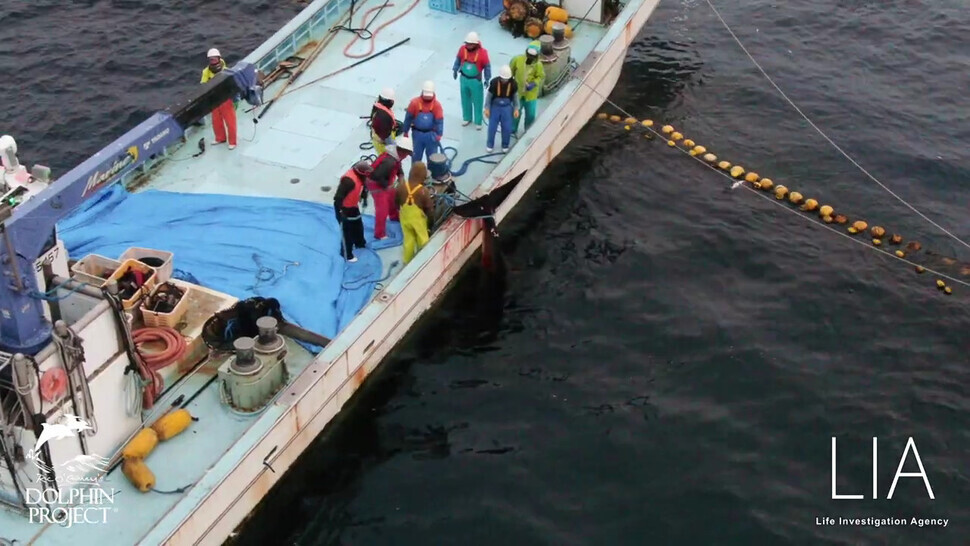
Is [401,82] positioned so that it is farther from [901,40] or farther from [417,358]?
Answer: [901,40]

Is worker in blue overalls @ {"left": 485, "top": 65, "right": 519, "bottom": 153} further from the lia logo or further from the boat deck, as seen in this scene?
the lia logo

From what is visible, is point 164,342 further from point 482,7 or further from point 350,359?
point 482,7

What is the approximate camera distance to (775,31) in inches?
878

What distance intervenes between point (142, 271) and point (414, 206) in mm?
3348

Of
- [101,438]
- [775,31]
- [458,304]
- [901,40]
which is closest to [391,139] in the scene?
[458,304]

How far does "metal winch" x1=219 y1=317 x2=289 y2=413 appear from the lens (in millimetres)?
11422

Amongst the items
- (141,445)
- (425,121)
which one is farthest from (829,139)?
(141,445)

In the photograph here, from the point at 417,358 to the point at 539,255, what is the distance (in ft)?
9.41

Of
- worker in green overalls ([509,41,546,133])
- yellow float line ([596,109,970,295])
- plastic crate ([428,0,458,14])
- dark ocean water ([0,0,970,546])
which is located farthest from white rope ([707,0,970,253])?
plastic crate ([428,0,458,14])

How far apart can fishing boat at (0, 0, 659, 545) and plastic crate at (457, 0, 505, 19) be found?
0.04 m

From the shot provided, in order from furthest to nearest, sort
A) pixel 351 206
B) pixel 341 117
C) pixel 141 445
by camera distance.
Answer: pixel 341 117 → pixel 351 206 → pixel 141 445

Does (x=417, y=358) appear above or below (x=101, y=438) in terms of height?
below

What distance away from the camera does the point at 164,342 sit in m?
11.8

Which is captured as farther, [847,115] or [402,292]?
[847,115]
